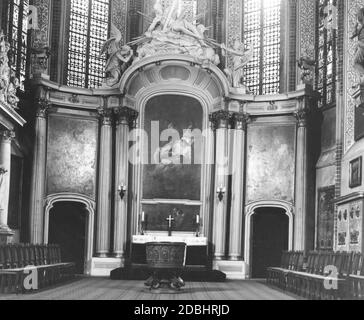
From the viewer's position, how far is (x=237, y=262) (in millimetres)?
24250

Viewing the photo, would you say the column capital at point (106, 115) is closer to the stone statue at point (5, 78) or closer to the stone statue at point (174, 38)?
the stone statue at point (174, 38)

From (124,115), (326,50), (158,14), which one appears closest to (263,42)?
(326,50)

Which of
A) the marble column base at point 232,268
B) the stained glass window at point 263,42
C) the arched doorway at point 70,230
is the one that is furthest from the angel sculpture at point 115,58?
the marble column base at point 232,268

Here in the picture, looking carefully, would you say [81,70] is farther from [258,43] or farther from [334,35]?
[334,35]

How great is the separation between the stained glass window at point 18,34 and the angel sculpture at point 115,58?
2890 millimetres

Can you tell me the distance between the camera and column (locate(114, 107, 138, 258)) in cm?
2427

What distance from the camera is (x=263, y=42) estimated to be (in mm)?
27016

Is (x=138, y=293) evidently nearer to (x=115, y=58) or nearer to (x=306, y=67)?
(x=115, y=58)

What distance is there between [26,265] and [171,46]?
10.8 metres

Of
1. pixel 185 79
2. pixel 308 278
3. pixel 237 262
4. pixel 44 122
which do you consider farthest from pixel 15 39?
pixel 308 278

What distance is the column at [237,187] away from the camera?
960 inches

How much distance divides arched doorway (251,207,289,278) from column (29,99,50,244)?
7.65 metres

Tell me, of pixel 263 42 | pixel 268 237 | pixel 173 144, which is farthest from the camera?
pixel 263 42

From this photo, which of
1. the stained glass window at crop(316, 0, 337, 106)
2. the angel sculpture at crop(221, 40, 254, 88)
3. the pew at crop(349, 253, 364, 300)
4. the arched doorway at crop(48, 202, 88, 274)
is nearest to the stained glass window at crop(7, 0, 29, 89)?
the arched doorway at crop(48, 202, 88, 274)
